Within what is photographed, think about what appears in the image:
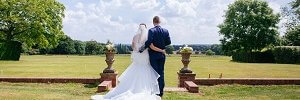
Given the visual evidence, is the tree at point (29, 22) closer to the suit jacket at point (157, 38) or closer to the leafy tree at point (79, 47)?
the suit jacket at point (157, 38)

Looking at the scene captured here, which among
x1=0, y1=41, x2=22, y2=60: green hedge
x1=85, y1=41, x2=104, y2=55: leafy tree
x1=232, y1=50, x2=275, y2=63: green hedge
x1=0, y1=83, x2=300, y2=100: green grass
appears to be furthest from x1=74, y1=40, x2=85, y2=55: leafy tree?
x1=0, y1=83, x2=300, y2=100: green grass

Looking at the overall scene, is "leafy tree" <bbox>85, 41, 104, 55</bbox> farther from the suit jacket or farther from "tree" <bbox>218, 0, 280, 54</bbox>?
the suit jacket

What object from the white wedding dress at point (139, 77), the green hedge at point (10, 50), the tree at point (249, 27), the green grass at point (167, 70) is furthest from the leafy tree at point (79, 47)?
the white wedding dress at point (139, 77)

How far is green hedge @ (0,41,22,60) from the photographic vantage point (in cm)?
5026

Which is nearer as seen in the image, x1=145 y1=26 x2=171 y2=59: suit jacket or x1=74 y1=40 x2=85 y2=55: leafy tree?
x1=145 y1=26 x2=171 y2=59: suit jacket

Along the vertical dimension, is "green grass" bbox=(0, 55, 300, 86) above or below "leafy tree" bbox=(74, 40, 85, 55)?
below

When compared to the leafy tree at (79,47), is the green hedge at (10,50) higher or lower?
lower

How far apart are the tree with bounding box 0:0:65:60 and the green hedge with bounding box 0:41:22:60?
482 millimetres

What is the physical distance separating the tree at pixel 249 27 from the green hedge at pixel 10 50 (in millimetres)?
32240

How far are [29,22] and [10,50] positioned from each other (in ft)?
16.4

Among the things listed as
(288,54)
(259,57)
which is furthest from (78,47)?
(288,54)

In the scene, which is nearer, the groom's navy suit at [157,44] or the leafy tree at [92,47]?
the groom's navy suit at [157,44]

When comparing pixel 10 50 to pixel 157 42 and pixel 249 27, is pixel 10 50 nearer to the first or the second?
pixel 249 27

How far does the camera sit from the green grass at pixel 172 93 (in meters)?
12.8
